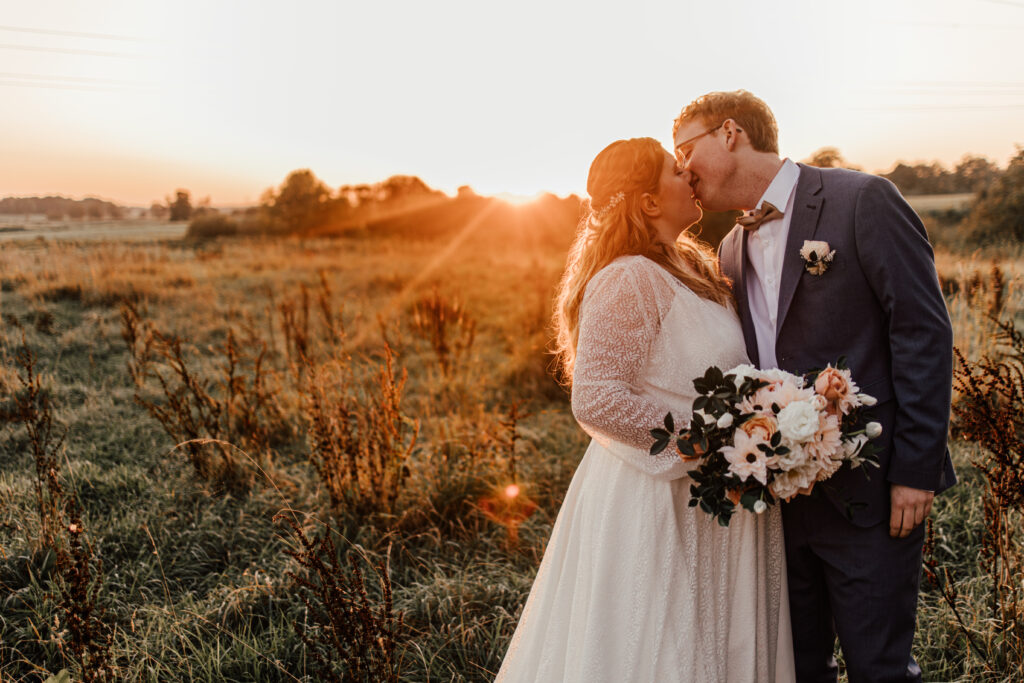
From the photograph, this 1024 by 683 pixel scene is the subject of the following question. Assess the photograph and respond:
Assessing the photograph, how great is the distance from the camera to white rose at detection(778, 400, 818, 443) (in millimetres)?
1569

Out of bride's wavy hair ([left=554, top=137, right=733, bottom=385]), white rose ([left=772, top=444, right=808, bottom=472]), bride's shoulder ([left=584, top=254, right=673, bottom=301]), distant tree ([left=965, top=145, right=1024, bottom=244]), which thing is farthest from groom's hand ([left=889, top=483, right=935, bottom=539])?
distant tree ([left=965, top=145, right=1024, bottom=244])

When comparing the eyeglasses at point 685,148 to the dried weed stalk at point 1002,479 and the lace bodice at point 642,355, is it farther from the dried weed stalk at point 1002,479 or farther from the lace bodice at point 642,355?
the dried weed stalk at point 1002,479

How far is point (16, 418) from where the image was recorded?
540cm

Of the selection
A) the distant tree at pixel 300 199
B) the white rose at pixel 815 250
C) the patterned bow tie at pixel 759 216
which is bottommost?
the white rose at pixel 815 250

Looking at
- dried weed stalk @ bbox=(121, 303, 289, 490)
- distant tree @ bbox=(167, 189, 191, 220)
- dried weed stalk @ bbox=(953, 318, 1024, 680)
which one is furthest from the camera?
distant tree @ bbox=(167, 189, 191, 220)

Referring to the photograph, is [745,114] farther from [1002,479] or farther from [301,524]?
[301,524]

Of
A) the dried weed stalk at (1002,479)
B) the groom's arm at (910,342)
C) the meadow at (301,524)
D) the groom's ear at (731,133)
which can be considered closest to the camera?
the groom's arm at (910,342)

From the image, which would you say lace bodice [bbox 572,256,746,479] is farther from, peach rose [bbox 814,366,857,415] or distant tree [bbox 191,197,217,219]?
distant tree [bbox 191,197,217,219]

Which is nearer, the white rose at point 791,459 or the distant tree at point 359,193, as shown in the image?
the white rose at point 791,459

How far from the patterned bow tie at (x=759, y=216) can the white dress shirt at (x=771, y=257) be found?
16 mm

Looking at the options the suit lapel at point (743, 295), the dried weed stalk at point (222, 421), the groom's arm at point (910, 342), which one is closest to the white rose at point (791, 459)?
the groom's arm at point (910, 342)

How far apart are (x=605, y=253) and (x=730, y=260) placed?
0.63 m

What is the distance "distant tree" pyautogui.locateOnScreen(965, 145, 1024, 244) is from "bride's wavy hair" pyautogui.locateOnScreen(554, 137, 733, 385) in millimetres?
25615

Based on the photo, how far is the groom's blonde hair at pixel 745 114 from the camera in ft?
7.79
